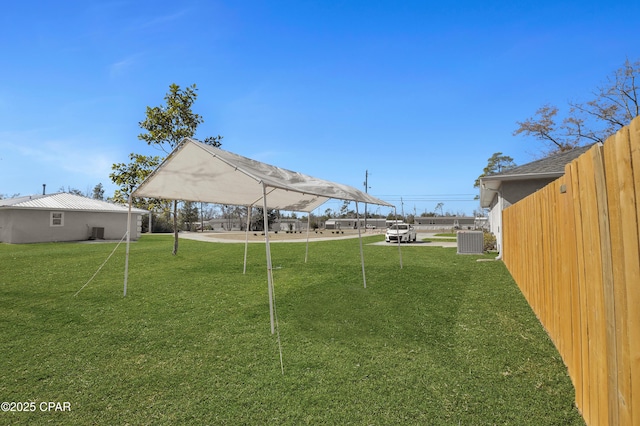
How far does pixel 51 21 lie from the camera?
25.1 feet

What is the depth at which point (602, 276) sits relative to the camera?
1.98 m

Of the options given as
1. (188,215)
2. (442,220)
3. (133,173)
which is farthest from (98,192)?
(442,220)

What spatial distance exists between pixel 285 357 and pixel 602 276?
9.97ft

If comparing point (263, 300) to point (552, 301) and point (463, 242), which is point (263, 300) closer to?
point (552, 301)

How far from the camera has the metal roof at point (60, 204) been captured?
67.9ft

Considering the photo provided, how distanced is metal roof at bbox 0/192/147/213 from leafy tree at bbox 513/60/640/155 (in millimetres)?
33249

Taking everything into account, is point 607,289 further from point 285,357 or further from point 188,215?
point 188,215

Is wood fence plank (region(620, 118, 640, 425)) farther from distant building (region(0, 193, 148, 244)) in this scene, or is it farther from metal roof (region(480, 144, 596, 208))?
distant building (region(0, 193, 148, 244))

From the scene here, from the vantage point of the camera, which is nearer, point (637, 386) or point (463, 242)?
point (637, 386)

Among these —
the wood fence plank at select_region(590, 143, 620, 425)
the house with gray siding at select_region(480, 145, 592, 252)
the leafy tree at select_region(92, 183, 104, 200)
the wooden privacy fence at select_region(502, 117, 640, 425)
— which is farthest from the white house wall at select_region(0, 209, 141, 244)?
the leafy tree at select_region(92, 183, 104, 200)

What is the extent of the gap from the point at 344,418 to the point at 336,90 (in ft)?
39.5

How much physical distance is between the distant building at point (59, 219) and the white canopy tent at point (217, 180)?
19584 mm

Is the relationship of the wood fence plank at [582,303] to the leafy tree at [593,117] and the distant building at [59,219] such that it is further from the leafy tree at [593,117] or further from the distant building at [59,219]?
the distant building at [59,219]

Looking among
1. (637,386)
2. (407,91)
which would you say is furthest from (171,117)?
(637,386)
